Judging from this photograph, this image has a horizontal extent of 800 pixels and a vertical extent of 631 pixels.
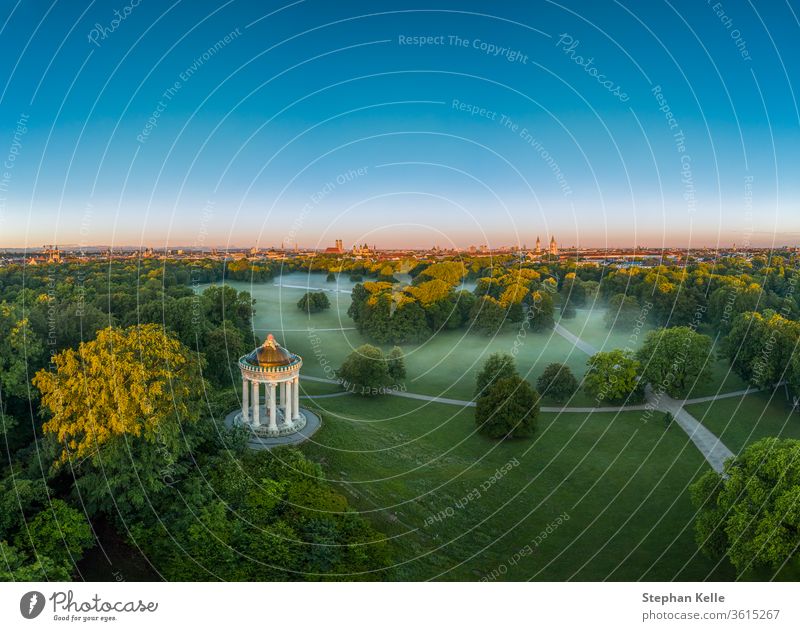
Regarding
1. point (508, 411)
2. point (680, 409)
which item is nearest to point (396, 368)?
point (508, 411)

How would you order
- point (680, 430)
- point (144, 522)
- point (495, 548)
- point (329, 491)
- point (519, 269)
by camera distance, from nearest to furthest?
1. point (144, 522)
2. point (495, 548)
3. point (329, 491)
4. point (680, 430)
5. point (519, 269)

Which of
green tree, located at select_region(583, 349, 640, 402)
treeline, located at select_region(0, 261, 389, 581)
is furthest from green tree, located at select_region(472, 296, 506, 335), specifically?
treeline, located at select_region(0, 261, 389, 581)

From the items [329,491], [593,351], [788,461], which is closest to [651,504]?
[788,461]

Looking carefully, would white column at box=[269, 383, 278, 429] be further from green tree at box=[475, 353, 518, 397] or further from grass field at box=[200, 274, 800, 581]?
green tree at box=[475, 353, 518, 397]

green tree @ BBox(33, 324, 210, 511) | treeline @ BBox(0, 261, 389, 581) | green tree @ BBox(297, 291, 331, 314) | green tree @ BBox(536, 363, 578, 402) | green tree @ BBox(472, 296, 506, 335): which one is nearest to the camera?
treeline @ BBox(0, 261, 389, 581)

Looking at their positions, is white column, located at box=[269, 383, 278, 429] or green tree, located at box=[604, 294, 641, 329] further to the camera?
green tree, located at box=[604, 294, 641, 329]

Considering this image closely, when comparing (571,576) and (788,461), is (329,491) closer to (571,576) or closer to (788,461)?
(571,576)
